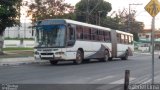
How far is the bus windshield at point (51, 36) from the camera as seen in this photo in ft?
96.4

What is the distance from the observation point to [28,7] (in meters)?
48.6

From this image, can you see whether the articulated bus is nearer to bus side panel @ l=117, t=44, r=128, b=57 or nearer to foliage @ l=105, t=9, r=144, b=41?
bus side panel @ l=117, t=44, r=128, b=57

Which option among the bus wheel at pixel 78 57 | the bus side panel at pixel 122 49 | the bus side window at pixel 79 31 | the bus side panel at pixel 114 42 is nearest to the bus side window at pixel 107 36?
the bus side panel at pixel 114 42

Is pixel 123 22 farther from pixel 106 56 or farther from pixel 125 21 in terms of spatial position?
pixel 106 56

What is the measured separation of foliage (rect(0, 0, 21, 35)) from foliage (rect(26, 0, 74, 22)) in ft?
33.8

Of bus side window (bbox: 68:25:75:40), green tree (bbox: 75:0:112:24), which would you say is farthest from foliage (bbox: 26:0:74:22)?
green tree (bbox: 75:0:112:24)

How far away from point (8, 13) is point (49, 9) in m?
12.5

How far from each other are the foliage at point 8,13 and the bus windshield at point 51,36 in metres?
6.17

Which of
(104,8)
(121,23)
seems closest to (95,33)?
(104,8)

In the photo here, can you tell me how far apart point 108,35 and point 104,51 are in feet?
7.53

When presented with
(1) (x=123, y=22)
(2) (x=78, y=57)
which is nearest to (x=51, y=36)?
(2) (x=78, y=57)

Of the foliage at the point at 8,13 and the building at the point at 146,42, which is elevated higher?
the foliage at the point at 8,13

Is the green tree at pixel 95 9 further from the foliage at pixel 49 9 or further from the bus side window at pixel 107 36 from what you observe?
the bus side window at pixel 107 36

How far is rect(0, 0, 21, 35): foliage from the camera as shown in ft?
115
